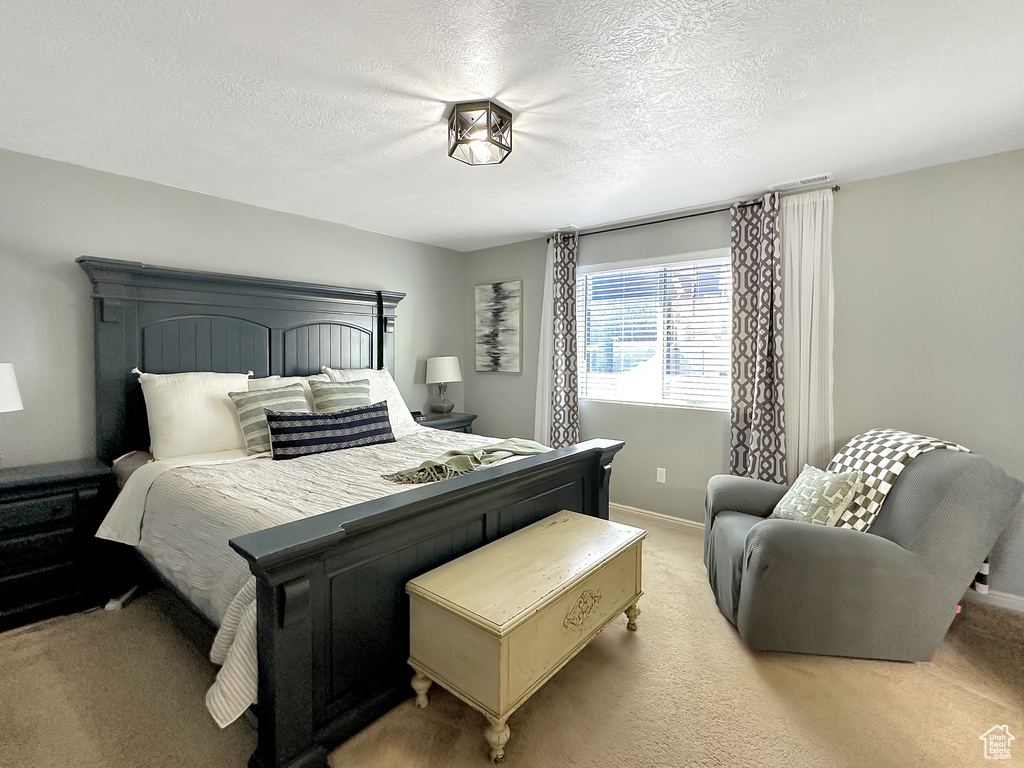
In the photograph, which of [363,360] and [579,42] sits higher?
[579,42]

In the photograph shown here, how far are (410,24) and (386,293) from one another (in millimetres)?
2656

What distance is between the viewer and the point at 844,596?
1.91 m

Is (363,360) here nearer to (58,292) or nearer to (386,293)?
(386,293)

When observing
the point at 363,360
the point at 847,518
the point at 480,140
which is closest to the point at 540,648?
the point at 847,518

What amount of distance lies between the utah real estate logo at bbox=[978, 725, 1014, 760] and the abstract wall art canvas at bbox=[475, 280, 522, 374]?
3.51 metres

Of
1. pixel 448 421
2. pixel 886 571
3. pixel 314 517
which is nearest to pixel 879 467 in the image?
pixel 886 571

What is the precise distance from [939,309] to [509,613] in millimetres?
2860

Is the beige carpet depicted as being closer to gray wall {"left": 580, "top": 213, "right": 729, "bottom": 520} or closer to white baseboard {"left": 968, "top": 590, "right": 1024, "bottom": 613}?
white baseboard {"left": 968, "top": 590, "right": 1024, "bottom": 613}

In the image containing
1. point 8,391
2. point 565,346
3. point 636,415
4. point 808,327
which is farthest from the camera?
point 565,346

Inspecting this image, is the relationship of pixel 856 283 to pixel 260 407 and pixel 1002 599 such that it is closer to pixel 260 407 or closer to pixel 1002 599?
pixel 1002 599

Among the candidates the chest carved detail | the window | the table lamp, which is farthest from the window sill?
the chest carved detail

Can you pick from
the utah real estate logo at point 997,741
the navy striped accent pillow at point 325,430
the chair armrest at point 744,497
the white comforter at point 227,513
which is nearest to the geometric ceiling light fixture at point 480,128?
the white comforter at point 227,513

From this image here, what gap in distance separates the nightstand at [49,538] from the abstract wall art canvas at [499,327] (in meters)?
2.99

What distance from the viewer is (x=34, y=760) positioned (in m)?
1.47
